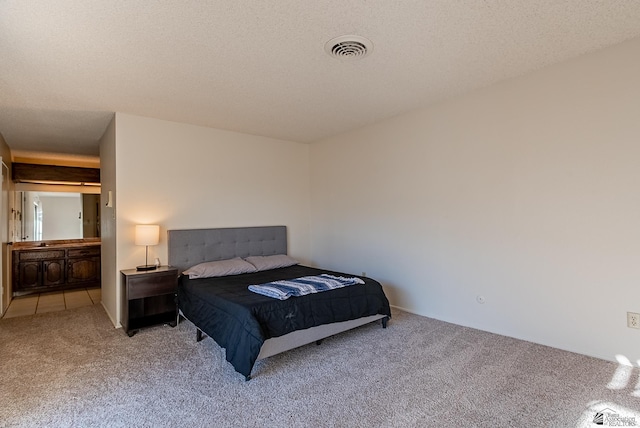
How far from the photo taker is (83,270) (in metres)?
5.92

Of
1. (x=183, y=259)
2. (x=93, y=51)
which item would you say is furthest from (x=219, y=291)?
(x=93, y=51)

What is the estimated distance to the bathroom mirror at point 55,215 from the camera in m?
5.85

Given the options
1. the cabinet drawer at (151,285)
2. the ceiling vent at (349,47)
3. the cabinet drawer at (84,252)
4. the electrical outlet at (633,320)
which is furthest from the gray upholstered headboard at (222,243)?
the electrical outlet at (633,320)

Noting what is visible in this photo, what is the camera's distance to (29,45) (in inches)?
91.1

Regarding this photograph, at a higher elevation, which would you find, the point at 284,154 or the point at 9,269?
the point at 284,154

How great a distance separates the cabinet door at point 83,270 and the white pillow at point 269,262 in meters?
3.42

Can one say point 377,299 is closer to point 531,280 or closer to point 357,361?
point 357,361

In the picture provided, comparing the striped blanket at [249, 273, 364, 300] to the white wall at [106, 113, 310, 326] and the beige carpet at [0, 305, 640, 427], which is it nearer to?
the beige carpet at [0, 305, 640, 427]

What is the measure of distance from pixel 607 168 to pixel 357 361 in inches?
100

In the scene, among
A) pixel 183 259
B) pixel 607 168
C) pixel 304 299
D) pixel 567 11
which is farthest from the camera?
pixel 183 259

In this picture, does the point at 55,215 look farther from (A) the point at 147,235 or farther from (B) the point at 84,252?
(A) the point at 147,235

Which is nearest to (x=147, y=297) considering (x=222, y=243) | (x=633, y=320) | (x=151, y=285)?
(x=151, y=285)

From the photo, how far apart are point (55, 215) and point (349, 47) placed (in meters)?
6.47

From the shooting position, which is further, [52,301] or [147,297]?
[52,301]
